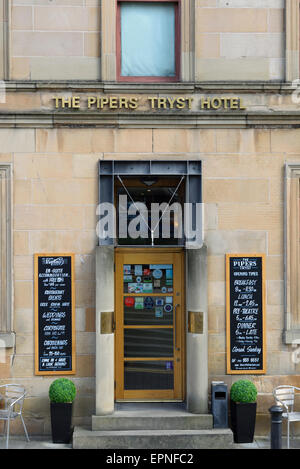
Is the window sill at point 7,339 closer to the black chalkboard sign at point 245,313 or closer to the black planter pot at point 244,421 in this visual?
the black chalkboard sign at point 245,313

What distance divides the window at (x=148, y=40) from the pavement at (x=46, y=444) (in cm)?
590

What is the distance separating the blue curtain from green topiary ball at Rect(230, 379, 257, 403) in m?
5.09

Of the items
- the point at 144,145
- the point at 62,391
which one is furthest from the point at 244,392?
the point at 144,145

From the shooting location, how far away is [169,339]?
1011 cm

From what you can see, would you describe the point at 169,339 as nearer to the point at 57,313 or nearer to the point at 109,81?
the point at 57,313

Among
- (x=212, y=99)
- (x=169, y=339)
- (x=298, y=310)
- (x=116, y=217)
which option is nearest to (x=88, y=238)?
(x=116, y=217)

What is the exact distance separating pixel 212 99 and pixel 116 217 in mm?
2499

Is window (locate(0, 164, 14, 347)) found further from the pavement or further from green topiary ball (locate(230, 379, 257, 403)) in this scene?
green topiary ball (locate(230, 379, 257, 403))

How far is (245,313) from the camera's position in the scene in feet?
32.0

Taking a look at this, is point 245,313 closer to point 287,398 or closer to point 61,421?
point 287,398

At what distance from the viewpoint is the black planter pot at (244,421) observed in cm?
919

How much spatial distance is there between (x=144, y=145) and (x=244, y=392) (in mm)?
4160

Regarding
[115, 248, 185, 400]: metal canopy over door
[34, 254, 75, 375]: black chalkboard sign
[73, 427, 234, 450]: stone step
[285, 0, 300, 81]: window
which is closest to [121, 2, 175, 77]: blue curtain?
[285, 0, 300, 81]: window
